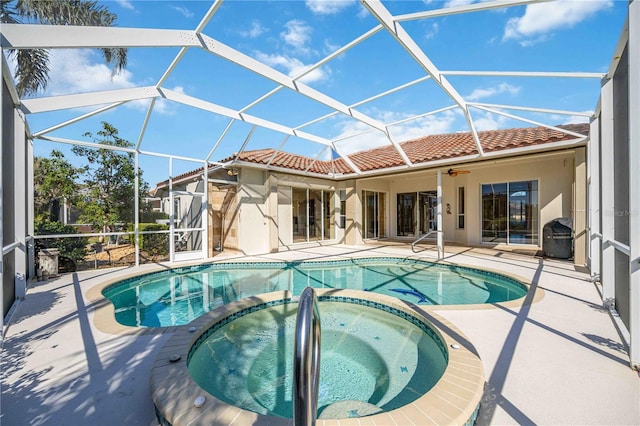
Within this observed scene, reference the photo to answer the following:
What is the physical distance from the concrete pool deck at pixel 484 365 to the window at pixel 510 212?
7.01 meters

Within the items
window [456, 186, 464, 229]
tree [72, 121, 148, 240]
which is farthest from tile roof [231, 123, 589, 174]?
tree [72, 121, 148, 240]

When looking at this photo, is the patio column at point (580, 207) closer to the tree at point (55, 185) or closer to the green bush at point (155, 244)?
the green bush at point (155, 244)

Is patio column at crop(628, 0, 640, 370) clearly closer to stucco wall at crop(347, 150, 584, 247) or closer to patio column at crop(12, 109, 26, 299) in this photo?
stucco wall at crop(347, 150, 584, 247)

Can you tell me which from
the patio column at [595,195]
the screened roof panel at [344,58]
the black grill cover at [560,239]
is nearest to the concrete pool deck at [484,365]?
→ the patio column at [595,195]

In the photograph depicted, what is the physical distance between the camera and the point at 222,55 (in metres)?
5.07

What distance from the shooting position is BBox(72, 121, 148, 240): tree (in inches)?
380

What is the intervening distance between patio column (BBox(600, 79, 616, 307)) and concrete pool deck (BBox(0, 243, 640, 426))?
45cm

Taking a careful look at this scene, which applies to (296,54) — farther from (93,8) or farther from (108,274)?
(93,8)

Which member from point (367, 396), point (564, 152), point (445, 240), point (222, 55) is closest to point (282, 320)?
point (367, 396)

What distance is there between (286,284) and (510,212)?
10.6 metres

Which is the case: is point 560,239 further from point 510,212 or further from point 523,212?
point 510,212

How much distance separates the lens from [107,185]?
33.6 feet

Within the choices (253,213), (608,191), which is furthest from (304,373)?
(253,213)

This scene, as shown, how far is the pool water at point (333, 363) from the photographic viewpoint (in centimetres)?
309
